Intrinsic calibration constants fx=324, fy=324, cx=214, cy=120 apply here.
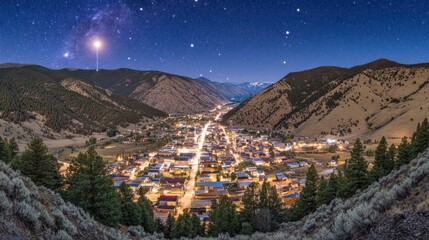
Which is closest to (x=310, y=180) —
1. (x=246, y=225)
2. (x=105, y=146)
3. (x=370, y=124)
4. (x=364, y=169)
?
(x=364, y=169)

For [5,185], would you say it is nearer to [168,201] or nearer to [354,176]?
[354,176]

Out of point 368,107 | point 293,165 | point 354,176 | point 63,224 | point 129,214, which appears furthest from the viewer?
point 368,107

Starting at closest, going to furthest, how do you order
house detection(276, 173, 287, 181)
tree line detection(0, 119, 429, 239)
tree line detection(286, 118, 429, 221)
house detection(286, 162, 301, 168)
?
tree line detection(0, 119, 429, 239) → tree line detection(286, 118, 429, 221) → house detection(276, 173, 287, 181) → house detection(286, 162, 301, 168)

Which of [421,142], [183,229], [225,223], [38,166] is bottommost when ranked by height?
[183,229]

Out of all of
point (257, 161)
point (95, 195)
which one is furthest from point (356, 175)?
point (257, 161)

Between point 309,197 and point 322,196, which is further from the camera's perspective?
point 309,197

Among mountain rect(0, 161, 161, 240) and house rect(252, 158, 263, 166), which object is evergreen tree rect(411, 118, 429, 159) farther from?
house rect(252, 158, 263, 166)

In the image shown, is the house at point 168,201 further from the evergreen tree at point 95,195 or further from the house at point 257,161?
the house at point 257,161

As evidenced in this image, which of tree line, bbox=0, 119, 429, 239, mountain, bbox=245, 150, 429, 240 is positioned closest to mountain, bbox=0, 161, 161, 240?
mountain, bbox=245, 150, 429, 240

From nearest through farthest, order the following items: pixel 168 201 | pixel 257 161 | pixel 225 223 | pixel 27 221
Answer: pixel 27 221, pixel 225 223, pixel 168 201, pixel 257 161

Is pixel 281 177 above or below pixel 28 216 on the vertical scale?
below

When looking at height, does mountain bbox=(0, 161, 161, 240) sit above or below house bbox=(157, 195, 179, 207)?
above

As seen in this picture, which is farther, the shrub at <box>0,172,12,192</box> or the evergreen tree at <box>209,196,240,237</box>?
the evergreen tree at <box>209,196,240,237</box>
